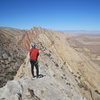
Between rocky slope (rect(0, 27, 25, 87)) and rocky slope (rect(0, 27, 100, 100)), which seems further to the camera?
rocky slope (rect(0, 27, 25, 87))

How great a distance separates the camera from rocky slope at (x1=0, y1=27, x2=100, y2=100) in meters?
6.47

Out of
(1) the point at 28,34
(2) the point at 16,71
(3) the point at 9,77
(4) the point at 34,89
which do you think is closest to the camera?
(4) the point at 34,89

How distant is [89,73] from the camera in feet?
50.3

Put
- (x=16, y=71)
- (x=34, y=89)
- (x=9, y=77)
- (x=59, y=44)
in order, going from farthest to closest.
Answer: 1. (x=59, y=44)
2. (x=16, y=71)
3. (x=9, y=77)
4. (x=34, y=89)

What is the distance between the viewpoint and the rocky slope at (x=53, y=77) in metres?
6.47

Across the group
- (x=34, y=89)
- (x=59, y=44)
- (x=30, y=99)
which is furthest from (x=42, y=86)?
(x=59, y=44)

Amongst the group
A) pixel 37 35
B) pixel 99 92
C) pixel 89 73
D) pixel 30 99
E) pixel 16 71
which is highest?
pixel 37 35

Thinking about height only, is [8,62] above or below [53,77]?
above

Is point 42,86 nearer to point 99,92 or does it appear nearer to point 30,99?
point 30,99

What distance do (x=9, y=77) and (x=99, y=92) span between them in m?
8.85

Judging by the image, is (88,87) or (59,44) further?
(59,44)

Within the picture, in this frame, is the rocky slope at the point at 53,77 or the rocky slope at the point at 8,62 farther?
the rocky slope at the point at 8,62

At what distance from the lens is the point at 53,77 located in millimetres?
9781

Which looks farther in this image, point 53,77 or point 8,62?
point 8,62
